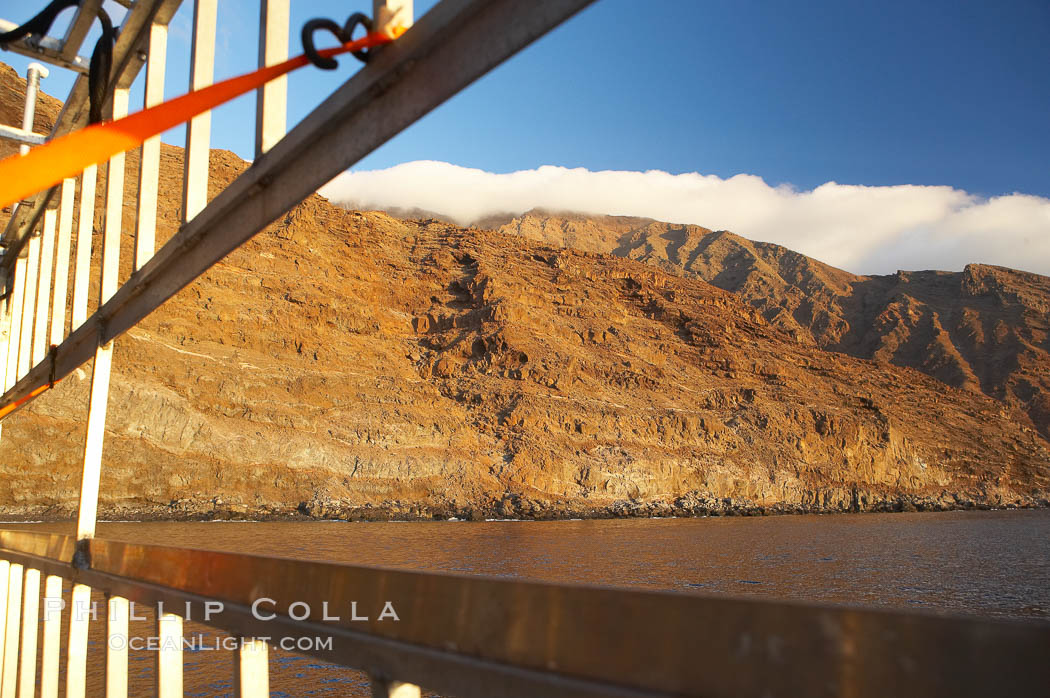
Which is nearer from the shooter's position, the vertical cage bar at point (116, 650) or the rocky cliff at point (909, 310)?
the vertical cage bar at point (116, 650)

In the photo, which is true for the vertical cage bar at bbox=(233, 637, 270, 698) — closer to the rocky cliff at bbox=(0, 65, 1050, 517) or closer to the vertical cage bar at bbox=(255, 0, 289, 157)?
the vertical cage bar at bbox=(255, 0, 289, 157)

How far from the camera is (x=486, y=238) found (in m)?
78.3

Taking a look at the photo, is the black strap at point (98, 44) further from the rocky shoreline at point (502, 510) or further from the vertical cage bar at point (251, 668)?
the rocky shoreline at point (502, 510)

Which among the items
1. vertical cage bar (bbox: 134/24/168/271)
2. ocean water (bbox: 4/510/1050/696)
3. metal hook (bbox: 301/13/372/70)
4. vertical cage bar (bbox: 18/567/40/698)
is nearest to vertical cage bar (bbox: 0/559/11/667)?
vertical cage bar (bbox: 18/567/40/698)

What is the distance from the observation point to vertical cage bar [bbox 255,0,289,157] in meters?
2.30

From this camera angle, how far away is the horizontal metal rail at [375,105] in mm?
1606

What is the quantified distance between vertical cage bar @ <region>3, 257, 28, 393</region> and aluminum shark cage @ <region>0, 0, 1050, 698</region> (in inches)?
87.6

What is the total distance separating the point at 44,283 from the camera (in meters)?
5.12

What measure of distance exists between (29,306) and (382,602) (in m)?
4.91

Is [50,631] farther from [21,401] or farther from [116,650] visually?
[21,401]

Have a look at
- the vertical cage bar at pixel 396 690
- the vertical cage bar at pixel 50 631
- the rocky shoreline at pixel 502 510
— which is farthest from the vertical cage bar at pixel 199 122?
the rocky shoreline at pixel 502 510

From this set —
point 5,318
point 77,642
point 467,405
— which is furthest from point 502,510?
point 77,642

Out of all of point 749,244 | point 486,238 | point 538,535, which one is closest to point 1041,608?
point 538,535

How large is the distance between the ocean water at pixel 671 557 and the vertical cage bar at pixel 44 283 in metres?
4.82
